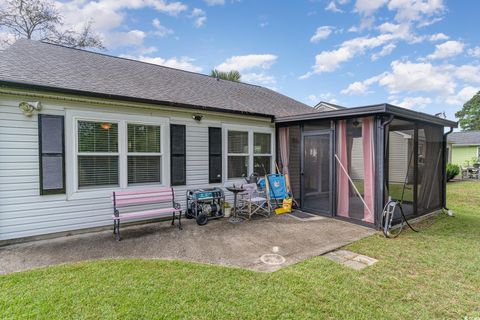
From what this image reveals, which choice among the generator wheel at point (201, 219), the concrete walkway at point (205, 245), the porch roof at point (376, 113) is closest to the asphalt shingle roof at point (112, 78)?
the porch roof at point (376, 113)

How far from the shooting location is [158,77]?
7055 mm

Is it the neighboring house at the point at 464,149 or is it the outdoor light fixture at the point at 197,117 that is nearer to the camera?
the outdoor light fixture at the point at 197,117

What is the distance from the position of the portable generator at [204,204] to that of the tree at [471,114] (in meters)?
47.3

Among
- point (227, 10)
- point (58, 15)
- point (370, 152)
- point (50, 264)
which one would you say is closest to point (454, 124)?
point (370, 152)

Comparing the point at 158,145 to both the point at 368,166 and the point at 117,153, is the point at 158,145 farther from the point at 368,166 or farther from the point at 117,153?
the point at 368,166

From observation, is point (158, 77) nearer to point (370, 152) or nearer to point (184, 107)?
point (184, 107)

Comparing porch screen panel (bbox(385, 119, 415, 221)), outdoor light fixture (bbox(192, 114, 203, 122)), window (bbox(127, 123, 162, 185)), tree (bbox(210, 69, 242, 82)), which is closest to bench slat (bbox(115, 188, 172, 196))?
window (bbox(127, 123, 162, 185))

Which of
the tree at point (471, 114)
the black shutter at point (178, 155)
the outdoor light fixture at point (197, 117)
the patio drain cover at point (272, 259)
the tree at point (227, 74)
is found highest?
the tree at point (471, 114)

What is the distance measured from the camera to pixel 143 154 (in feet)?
17.1

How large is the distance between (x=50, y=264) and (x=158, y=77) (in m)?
5.40

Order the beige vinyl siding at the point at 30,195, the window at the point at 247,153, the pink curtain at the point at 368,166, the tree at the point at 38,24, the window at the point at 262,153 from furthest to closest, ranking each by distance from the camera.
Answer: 1. the tree at the point at 38,24
2. the window at the point at 262,153
3. the window at the point at 247,153
4. the pink curtain at the point at 368,166
5. the beige vinyl siding at the point at 30,195

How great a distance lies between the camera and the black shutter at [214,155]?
20.0ft

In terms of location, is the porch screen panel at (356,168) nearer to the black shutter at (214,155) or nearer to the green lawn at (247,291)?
the green lawn at (247,291)

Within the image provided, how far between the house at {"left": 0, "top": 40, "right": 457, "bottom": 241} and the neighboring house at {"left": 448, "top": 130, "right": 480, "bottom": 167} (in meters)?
17.5
